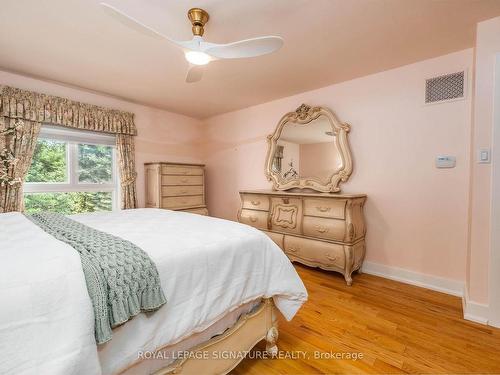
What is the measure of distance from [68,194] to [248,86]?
2.71 m

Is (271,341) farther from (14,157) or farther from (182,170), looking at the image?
(14,157)

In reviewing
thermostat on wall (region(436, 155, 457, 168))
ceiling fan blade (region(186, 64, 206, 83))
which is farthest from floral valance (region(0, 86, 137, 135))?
thermostat on wall (region(436, 155, 457, 168))

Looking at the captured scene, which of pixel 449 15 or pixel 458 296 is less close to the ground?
pixel 449 15

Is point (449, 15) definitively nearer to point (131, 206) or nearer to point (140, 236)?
point (140, 236)

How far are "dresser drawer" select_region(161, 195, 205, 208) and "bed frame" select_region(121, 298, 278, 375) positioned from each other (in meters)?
2.57

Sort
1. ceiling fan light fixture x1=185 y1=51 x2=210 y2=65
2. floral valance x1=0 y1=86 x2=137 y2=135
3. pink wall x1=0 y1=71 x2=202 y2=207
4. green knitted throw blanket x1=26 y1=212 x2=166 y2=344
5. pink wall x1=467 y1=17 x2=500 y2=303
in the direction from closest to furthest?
1. green knitted throw blanket x1=26 y1=212 x2=166 y2=344
2. ceiling fan light fixture x1=185 y1=51 x2=210 y2=65
3. pink wall x1=467 y1=17 x2=500 y2=303
4. floral valance x1=0 y1=86 x2=137 y2=135
5. pink wall x1=0 y1=71 x2=202 y2=207

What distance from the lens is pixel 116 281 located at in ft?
2.73

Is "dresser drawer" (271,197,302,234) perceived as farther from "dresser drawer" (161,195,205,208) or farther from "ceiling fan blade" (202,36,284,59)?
"ceiling fan blade" (202,36,284,59)

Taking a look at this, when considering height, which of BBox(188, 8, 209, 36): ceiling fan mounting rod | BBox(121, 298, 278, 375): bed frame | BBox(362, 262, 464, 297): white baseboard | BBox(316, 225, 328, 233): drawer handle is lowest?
BBox(362, 262, 464, 297): white baseboard

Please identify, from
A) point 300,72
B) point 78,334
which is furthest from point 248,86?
point 78,334

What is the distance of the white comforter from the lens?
655 mm

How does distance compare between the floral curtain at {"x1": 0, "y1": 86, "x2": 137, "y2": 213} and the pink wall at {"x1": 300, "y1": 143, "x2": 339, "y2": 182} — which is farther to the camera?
the pink wall at {"x1": 300, "y1": 143, "x2": 339, "y2": 182}

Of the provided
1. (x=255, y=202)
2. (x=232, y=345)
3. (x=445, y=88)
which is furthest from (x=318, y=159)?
(x=232, y=345)

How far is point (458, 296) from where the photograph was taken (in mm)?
2225
